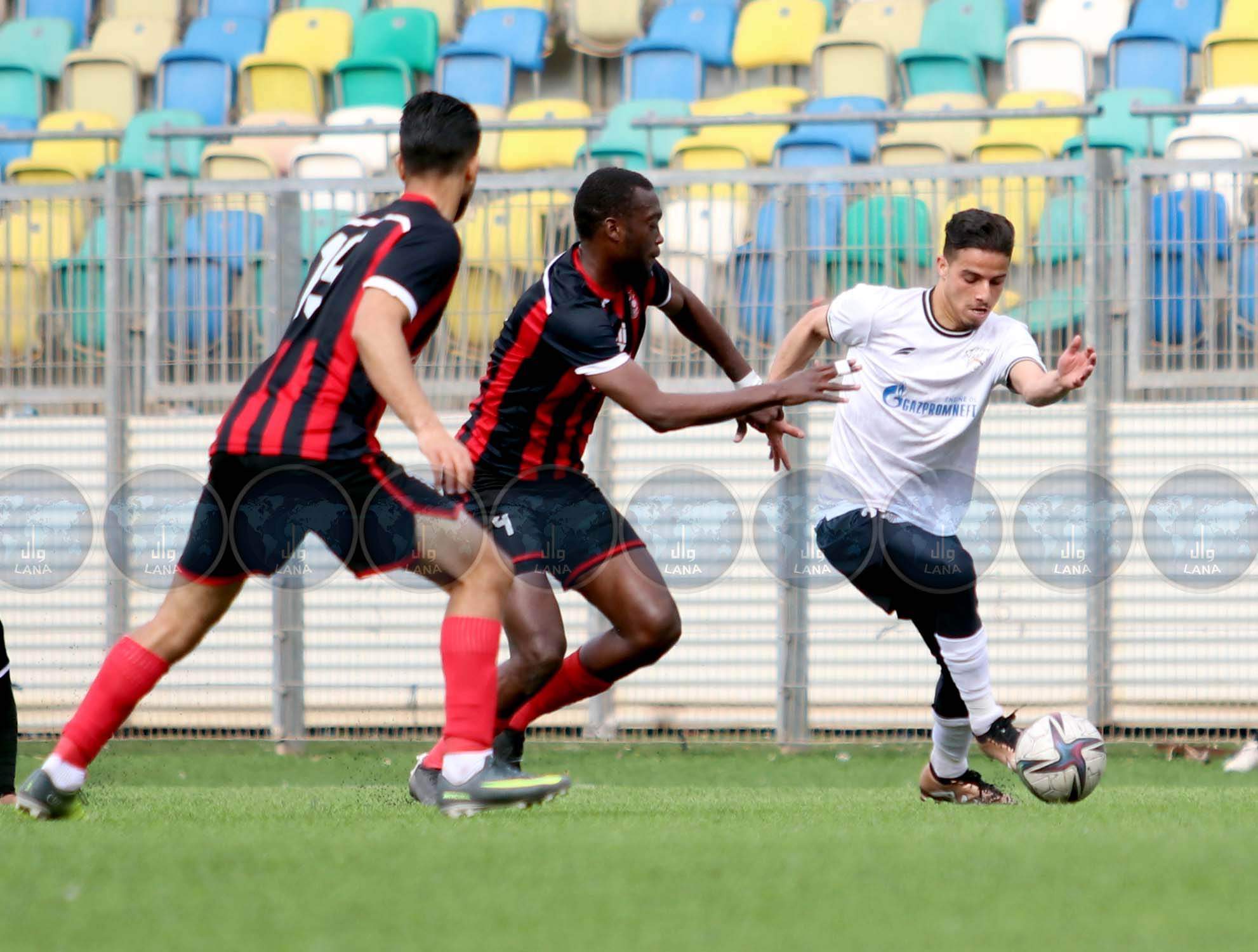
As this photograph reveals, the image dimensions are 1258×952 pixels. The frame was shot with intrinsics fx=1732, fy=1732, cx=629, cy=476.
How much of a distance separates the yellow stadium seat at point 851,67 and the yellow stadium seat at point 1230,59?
2.26m

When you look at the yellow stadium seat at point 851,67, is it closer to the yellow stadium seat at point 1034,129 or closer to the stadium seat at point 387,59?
the yellow stadium seat at point 1034,129

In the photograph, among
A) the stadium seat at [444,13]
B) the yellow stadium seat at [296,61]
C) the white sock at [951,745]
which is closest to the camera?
the white sock at [951,745]

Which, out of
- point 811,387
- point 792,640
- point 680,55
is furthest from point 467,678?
point 680,55

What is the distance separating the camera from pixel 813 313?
608 centimetres

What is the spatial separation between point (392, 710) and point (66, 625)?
174 centimetres

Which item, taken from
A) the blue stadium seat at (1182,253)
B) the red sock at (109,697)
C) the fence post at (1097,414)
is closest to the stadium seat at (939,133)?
the fence post at (1097,414)

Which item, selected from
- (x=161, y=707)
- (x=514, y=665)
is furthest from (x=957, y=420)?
(x=161, y=707)

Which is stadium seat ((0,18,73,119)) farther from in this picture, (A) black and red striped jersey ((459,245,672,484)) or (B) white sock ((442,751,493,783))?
(B) white sock ((442,751,493,783))

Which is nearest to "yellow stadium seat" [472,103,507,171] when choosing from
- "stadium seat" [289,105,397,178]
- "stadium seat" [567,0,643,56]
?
"stadium seat" [289,105,397,178]

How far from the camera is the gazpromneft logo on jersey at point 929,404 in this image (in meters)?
5.79

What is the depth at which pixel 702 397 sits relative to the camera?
509cm

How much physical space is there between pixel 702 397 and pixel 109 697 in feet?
6.17

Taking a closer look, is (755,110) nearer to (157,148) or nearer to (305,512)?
(157,148)

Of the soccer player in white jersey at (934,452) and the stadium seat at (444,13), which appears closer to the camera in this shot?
the soccer player in white jersey at (934,452)
